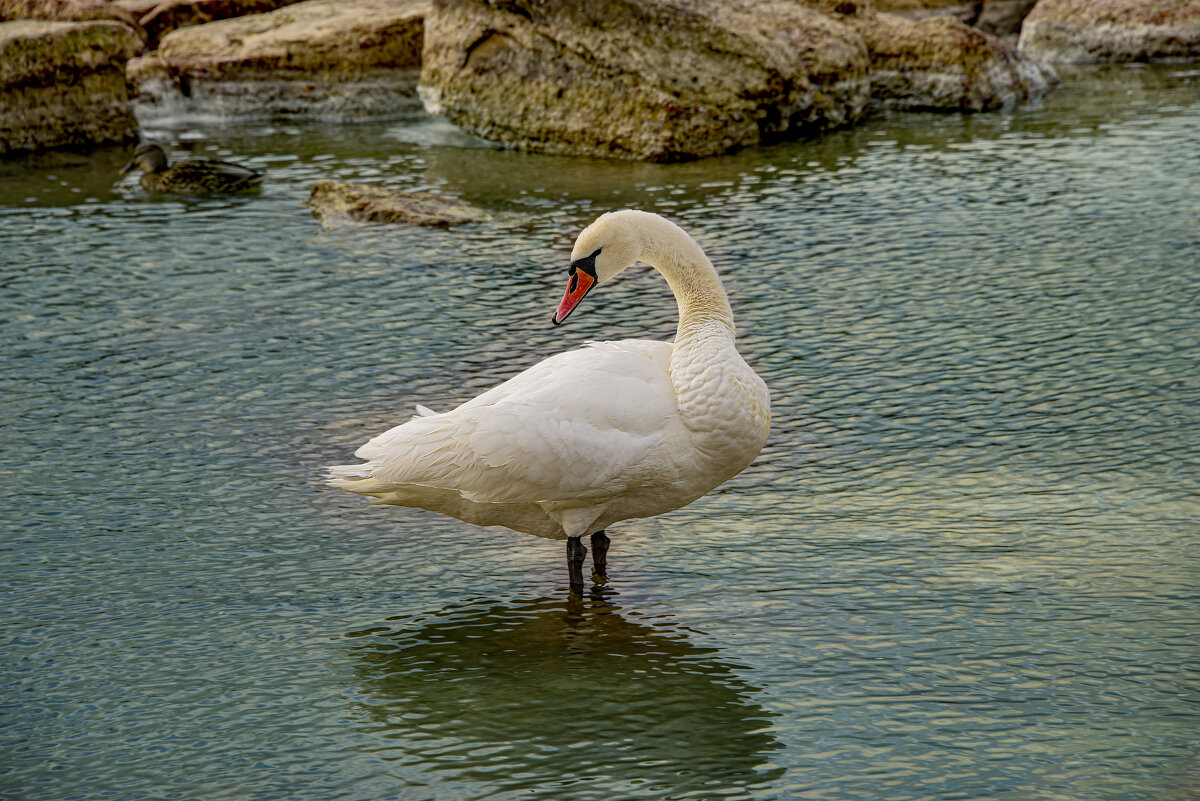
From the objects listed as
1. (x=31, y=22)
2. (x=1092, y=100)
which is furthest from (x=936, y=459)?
(x=31, y=22)

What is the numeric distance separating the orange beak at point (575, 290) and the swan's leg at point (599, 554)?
926 millimetres

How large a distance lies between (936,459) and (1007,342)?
171 centimetres

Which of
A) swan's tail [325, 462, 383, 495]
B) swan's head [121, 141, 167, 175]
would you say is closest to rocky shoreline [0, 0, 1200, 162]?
swan's head [121, 141, 167, 175]

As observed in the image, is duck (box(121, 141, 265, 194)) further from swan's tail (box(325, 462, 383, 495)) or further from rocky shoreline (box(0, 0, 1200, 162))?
swan's tail (box(325, 462, 383, 495))

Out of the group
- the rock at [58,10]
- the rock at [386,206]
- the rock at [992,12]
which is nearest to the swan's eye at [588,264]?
the rock at [386,206]

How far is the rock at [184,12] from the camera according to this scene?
701 inches

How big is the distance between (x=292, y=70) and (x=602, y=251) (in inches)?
440

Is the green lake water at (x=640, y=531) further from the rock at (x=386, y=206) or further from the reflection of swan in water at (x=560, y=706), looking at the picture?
the rock at (x=386, y=206)

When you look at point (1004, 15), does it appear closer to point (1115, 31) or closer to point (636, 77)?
point (1115, 31)

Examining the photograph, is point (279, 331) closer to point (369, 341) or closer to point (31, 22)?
point (369, 341)

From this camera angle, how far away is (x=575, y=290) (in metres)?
5.29

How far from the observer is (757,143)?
1259cm

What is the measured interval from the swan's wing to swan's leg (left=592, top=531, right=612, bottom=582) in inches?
18.9

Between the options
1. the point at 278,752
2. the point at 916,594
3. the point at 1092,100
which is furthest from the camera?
the point at 1092,100
